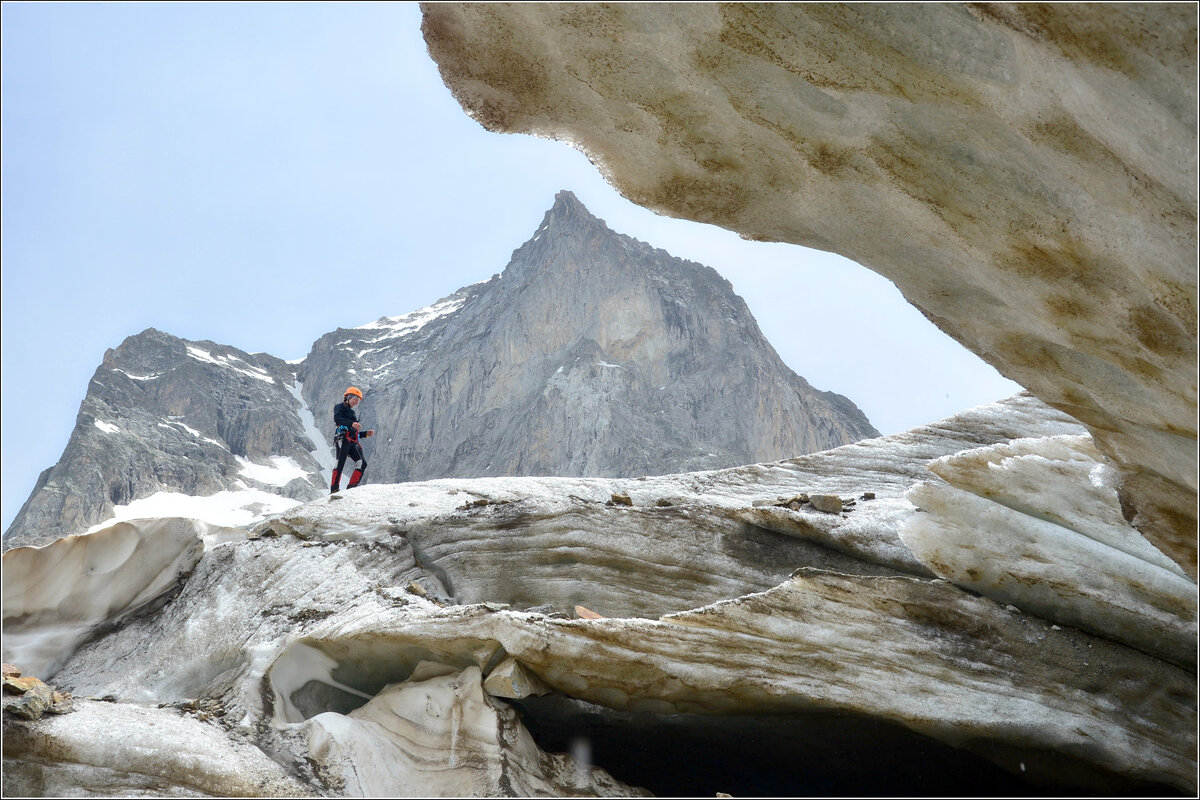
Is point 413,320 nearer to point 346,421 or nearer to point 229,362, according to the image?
point 229,362

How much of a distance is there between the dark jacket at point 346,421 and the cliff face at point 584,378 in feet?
240

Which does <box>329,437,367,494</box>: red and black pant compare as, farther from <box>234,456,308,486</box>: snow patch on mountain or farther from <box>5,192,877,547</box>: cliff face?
<box>234,456,308,486</box>: snow patch on mountain

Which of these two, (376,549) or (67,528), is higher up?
(67,528)

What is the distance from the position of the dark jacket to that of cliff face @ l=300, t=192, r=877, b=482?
7328 cm

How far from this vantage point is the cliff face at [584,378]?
100 m

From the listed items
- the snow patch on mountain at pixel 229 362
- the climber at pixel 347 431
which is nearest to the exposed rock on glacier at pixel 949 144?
the climber at pixel 347 431

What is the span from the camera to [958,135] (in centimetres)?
541

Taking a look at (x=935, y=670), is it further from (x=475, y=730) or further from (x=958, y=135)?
(x=958, y=135)

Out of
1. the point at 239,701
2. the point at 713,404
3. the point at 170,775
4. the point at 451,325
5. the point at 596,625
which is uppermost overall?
the point at 451,325

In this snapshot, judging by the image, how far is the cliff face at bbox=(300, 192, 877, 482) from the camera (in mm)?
100500

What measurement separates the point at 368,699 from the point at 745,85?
7.20 meters

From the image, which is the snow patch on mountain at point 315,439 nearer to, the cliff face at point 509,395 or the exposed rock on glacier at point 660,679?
the cliff face at point 509,395

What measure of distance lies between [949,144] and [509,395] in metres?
107

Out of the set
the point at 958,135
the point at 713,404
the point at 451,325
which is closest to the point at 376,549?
the point at 958,135
